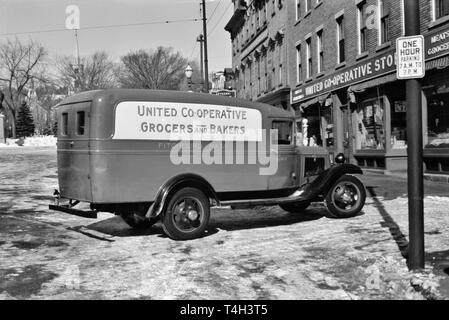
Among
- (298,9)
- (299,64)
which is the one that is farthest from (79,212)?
(298,9)

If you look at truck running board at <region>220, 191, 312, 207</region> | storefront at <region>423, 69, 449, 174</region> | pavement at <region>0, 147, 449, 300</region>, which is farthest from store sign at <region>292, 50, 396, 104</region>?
truck running board at <region>220, 191, 312, 207</region>

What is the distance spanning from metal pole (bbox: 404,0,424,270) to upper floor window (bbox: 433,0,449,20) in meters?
9.41

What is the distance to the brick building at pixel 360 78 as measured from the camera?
14570 millimetres

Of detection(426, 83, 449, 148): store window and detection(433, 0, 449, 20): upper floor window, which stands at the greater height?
detection(433, 0, 449, 20): upper floor window

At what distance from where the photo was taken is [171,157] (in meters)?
7.83

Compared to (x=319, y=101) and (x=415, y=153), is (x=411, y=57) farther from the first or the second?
(x=319, y=101)

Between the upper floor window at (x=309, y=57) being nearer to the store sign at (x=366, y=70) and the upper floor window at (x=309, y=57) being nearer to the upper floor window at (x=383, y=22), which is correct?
the store sign at (x=366, y=70)

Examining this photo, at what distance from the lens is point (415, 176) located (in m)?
5.49

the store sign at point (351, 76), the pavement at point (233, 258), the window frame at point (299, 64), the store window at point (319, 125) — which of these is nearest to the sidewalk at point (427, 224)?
the pavement at point (233, 258)

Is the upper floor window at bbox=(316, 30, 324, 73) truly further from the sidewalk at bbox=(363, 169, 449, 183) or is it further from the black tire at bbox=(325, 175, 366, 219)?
the black tire at bbox=(325, 175, 366, 219)

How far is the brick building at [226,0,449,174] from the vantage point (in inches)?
574

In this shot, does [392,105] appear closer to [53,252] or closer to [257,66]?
[53,252]
